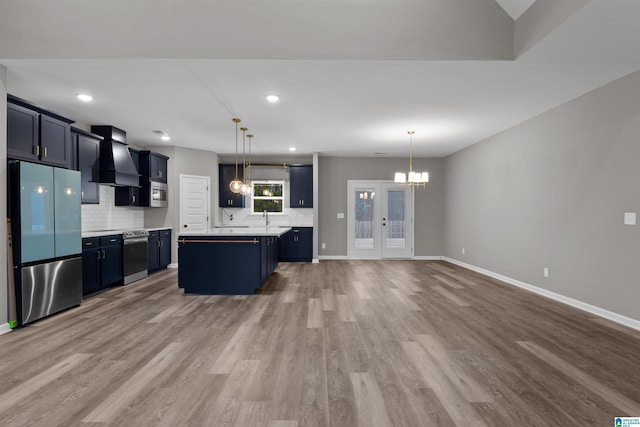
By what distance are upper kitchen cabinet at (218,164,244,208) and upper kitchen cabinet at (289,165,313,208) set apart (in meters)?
1.32

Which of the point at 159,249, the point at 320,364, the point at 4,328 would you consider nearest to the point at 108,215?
the point at 159,249

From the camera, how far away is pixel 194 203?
7.54 m

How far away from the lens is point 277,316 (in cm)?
382

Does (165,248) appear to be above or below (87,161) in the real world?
below

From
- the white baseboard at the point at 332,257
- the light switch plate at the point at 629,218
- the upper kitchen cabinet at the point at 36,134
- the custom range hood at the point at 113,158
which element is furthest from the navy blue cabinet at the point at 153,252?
the light switch plate at the point at 629,218

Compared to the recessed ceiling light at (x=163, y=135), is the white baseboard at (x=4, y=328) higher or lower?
lower

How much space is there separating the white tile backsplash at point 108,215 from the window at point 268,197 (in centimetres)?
278

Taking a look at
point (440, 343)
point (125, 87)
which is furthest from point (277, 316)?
point (125, 87)

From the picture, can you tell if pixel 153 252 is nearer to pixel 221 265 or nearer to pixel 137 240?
pixel 137 240

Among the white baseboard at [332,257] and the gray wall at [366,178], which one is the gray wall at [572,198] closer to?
the gray wall at [366,178]

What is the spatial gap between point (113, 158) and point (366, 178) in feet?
18.7

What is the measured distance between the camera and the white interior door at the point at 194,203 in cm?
732

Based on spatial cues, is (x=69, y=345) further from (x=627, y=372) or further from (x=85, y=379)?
(x=627, y=372)

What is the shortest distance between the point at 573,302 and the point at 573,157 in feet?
6.34
